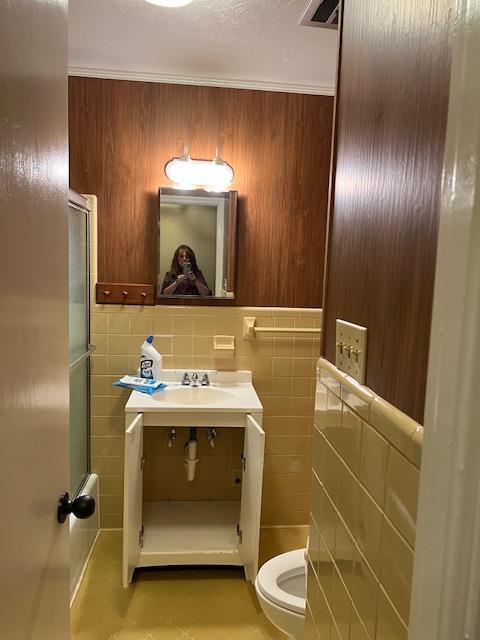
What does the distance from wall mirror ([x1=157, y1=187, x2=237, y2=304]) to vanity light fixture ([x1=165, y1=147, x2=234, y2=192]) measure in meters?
0.05

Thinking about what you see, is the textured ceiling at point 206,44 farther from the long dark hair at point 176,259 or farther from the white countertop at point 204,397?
the white countertop at point 204,397

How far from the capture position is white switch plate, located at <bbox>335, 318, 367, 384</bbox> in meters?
0.84

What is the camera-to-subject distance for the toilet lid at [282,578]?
154cm

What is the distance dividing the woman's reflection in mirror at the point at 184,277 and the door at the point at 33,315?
1400 mm

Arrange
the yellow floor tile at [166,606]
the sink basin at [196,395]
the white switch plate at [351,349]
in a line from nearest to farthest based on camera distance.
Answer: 1. the white switch plate at [351,349]
2. the yellow floor tile at [166,606]
3. the sink basin at [196,395]

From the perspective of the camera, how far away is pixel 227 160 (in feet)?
7.93

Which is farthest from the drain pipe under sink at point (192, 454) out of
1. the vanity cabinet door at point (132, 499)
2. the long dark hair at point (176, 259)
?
the long dark hair at point (176, 259)

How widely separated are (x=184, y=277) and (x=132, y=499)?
111 cm

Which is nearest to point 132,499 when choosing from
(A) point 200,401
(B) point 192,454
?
(B) point 192,454

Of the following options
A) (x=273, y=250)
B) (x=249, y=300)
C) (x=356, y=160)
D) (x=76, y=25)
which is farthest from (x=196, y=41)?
(x=356, y=160)

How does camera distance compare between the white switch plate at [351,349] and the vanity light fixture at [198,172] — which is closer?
the white switch plate at [351,349]

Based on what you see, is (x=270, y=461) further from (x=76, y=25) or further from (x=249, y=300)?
(x=76, y=25)

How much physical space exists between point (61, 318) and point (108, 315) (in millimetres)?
1462

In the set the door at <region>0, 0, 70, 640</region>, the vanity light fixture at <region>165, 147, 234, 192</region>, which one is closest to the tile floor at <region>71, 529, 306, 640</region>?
the door at <region>0, 0, 70, 640</region>
